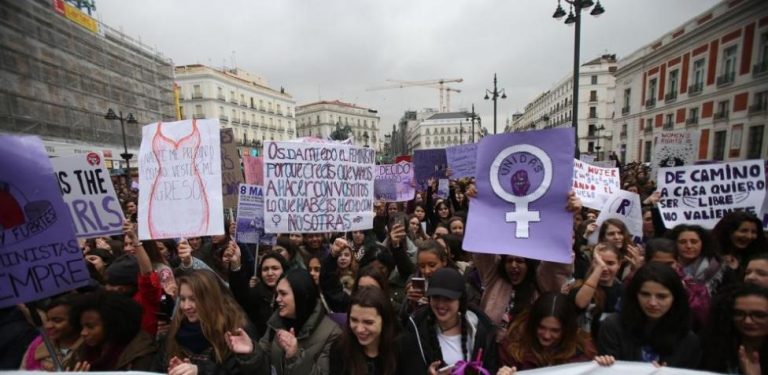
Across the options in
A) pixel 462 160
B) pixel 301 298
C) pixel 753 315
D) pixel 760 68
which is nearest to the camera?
pixel 753 315

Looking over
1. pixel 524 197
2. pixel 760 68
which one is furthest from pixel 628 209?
pixel 760 68

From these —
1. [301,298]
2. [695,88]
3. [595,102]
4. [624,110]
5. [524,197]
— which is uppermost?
[595,102]

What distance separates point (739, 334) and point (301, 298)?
2414 millimetres

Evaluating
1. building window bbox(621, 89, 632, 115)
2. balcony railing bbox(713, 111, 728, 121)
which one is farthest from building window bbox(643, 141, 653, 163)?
balcony railing bbox(713, 111, 728, 121)

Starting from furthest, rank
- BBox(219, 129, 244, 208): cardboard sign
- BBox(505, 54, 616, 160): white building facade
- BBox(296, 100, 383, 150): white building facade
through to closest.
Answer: BBox(296, 100, 383, 150): white building facade
BBox(505, 54, 616, 160): white building facade
BBox(219, 129, 244, 208): cardboard sign

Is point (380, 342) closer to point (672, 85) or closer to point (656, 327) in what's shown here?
point (656, 327)

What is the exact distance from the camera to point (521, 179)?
2654mm

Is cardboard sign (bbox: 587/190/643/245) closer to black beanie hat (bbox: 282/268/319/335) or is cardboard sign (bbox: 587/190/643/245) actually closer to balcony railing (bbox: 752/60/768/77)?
black beanie hat (bbox: 282/268/319/335)

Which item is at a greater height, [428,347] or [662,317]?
[662,317]

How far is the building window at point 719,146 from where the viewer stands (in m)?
22.9

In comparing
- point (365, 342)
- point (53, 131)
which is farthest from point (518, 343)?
point (53, 131)

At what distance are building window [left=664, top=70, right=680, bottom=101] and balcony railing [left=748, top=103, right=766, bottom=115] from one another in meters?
6.89

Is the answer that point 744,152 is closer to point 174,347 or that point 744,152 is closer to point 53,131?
point 174,347

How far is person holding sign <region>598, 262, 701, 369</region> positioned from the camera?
1.98 m
